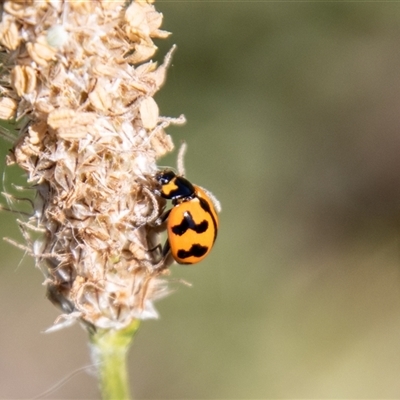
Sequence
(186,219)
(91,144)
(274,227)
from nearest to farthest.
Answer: (91,144) < (186,219) < (274,227)

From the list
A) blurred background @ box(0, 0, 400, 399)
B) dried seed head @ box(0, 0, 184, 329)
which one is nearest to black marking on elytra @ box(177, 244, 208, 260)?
dried seed head @ box(0, 0, 184, 329)

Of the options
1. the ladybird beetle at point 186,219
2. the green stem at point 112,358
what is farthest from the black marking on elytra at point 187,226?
the green stem at point 112,358

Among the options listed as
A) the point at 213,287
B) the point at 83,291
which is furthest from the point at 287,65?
the point at 83,291

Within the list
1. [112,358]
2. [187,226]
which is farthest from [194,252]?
[112,358]

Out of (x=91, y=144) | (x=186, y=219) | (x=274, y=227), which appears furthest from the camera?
(x=274, y=227)

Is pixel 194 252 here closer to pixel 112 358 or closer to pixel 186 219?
pixel 186 219

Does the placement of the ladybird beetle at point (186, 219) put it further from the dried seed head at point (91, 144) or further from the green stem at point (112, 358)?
the green stem at point (112, 358)
